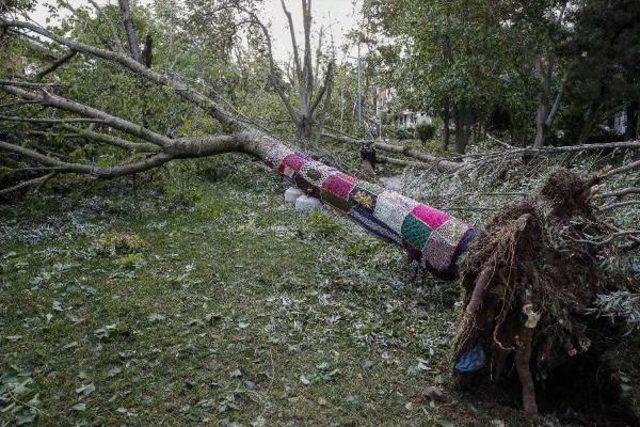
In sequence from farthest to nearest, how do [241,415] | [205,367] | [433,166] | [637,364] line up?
1. [433,166]
2. [637,364]
3. [205,367]
4. [241,415]

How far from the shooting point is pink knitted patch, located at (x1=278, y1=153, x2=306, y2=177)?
Result: 7055 mm

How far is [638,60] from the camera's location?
12.5 m

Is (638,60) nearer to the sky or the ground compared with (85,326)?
nearer to the sky

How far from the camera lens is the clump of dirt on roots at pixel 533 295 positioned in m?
3.33

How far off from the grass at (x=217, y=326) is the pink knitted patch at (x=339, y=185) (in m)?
0.56

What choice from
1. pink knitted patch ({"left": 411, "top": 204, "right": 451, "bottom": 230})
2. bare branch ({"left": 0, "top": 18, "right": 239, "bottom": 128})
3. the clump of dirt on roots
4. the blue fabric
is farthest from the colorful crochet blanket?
bare branch ({"left": 0, "top": 18, "right": 239, "bottom": 128})

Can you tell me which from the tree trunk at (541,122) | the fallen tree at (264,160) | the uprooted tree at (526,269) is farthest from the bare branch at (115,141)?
the tree trunk at (541,122)

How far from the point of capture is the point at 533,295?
334 centimetres

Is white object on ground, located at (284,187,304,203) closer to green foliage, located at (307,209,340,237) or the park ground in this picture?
the park ground

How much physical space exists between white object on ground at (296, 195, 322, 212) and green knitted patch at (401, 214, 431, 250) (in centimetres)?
276

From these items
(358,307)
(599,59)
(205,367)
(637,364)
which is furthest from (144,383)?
(599,59)

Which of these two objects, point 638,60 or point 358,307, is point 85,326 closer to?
point 358,307

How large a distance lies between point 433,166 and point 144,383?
411 cm

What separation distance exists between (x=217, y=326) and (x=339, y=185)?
2713mm
